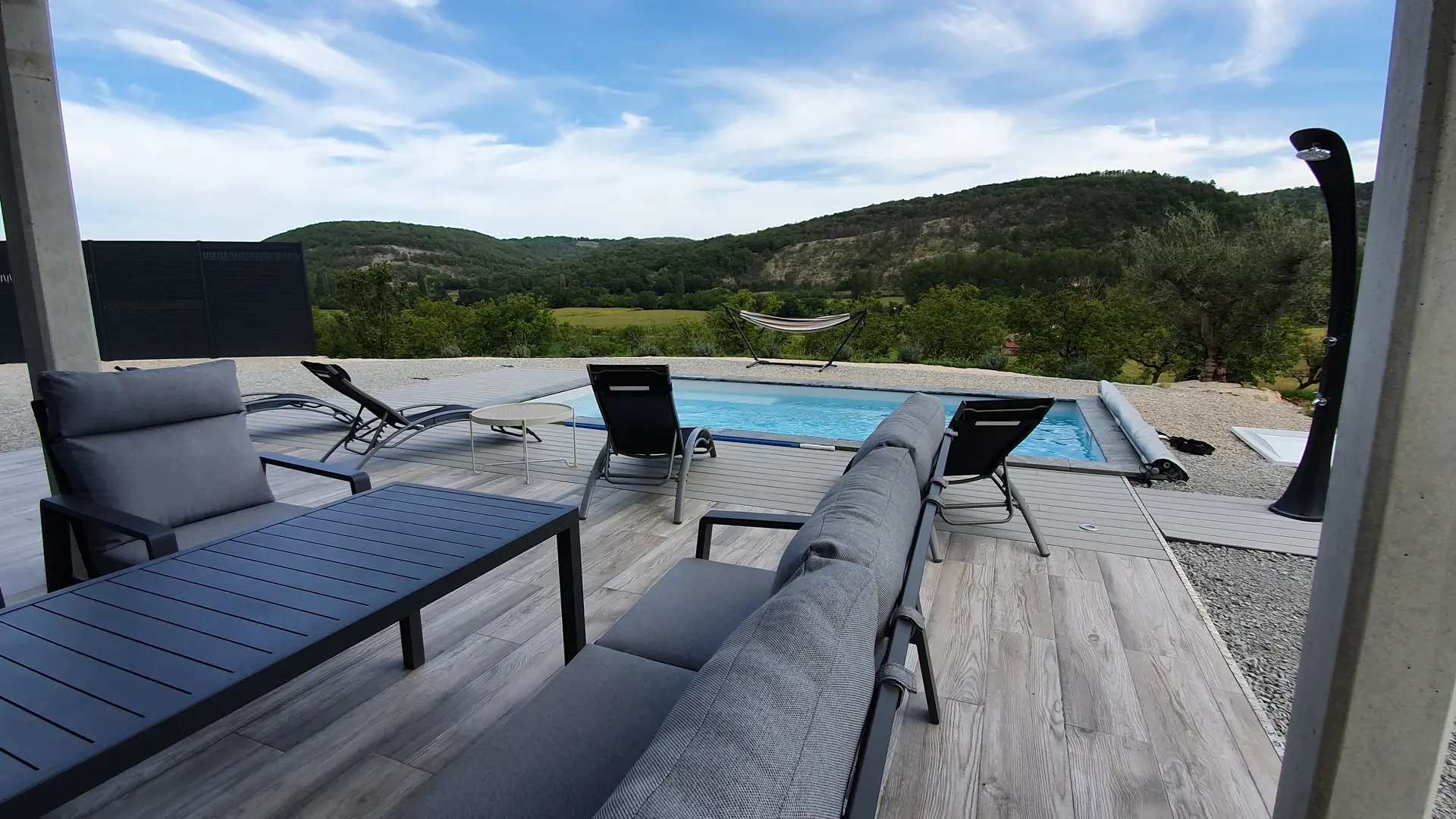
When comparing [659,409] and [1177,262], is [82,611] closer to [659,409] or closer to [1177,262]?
[659,409]

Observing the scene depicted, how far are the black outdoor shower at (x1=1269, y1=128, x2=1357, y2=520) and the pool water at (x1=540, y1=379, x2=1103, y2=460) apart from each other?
2.85 m

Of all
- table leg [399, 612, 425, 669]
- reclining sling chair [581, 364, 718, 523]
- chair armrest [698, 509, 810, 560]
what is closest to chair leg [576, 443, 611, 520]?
reclining sling chair [581, 364, 718, 523]

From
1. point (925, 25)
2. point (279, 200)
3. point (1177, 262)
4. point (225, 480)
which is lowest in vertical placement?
point (225, 480)

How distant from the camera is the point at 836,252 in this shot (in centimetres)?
2742

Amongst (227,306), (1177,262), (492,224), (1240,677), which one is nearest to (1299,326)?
(1177,262)

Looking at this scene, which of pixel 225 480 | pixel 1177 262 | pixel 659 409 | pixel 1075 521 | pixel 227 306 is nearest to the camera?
pixel 225 480

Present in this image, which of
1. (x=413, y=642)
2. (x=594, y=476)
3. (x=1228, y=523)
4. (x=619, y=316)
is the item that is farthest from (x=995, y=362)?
(x=619, y=316)

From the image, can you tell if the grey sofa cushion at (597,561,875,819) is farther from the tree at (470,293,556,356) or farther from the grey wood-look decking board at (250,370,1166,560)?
the tree at (470,293,556,356)

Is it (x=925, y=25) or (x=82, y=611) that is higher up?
(x=925, y=25)

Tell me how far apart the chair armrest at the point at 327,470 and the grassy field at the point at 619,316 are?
53.0ft

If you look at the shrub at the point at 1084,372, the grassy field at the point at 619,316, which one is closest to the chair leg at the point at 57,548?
the shrub at the point at 1084,372

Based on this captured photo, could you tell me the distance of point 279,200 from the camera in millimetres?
16781

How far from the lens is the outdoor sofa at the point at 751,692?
61 cm

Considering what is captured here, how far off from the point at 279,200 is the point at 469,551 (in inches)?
763
